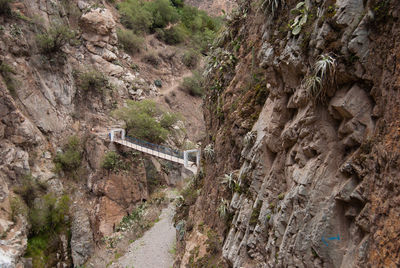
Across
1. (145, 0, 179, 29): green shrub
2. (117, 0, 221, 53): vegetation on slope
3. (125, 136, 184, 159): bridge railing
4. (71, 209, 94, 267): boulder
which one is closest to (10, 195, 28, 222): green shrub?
(71, 209, 94, 267): boulder

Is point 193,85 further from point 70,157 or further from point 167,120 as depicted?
point 70,157

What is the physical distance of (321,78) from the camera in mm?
5180

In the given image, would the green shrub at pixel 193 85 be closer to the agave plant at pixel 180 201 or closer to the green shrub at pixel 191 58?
the green shrub at pixel 191 58

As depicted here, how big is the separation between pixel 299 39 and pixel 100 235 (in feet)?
63.8

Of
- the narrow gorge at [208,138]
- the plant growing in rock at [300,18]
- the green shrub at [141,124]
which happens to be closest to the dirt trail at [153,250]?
the narrow gorge at [208,138]

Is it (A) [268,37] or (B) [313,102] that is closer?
(B) [313,102]

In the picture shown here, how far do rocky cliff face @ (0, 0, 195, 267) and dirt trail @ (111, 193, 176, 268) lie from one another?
12.5 feet

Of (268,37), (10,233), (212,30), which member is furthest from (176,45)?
(268,37)

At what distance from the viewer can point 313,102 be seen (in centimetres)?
561

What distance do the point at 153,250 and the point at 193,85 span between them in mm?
21794

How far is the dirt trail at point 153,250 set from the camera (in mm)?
15938

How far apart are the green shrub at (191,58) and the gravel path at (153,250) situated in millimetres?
22809

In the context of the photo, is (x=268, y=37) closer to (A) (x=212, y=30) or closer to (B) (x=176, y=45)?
(B) (x=176, y=45)

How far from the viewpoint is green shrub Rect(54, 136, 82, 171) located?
71.9 feet
